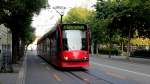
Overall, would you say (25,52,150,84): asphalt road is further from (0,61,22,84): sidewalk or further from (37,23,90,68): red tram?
(37,23,90,68): red tram

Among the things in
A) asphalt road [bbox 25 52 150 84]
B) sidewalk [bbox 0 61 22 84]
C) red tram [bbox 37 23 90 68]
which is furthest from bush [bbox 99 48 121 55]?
sidewalk [bbox 0 61 22 84]

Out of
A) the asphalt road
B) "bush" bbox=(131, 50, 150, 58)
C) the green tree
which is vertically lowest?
the asphalt road

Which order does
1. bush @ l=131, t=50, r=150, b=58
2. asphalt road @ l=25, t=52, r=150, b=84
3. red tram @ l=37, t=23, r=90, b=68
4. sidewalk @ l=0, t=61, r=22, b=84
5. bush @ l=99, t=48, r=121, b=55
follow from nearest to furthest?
sidewalk @ l=0, t=61, r=22, b=84 < asphalt road @ l=25, t=52, r=150, b=84 < red tram @ l=37, t=23, r=90, b=68 < bush @ l=131, t=50, r=150, b=58 < bush @ l=99, t=48, r=121, b=55

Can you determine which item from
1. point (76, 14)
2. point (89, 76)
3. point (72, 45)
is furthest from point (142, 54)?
point (76, 14)

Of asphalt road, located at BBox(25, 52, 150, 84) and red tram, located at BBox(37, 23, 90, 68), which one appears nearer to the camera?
asphalt road, located at BBox(25, 52, 150, 84)

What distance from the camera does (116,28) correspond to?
64250mm

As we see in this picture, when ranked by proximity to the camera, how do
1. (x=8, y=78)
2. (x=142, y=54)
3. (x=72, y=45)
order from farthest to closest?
(x=142, y=54) → (x=72, y=45) → (x=8, y=78)

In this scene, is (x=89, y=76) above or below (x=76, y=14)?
below

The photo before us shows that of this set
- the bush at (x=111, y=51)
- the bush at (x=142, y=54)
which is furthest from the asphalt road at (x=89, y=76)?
the bush at (x=111, y=51)

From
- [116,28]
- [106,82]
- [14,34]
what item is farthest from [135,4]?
[106,82]

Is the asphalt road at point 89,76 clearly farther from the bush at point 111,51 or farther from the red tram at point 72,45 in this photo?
the bush at point 111,51

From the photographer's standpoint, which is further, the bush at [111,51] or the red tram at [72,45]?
the bush at [111,51]

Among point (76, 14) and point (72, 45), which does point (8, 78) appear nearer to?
point (72, 45)

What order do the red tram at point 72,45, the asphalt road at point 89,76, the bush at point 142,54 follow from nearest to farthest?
the asphalt road at point 89,76 < the red tram at point 72,45 < the bush at point 142,54
